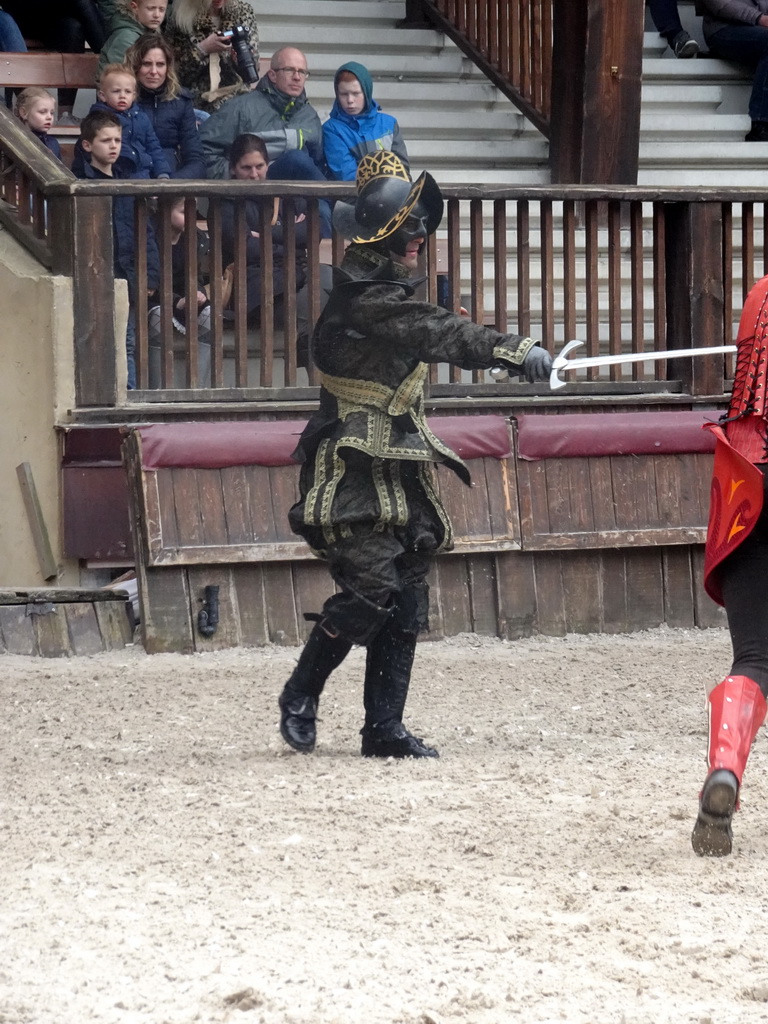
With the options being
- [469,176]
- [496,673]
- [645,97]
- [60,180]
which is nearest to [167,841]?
[496,673]

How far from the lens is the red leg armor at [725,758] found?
364 cm

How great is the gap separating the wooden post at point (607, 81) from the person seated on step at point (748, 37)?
5.23ft

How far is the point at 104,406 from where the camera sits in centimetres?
723

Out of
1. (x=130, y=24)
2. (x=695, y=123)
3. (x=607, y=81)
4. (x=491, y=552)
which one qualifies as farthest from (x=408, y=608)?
(x=695, y=123)

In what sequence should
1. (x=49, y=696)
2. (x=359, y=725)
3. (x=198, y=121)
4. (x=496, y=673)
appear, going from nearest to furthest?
(x=359, y=725) < (x=49, y=696) < (x=496, y=673) < (x=198, y=121)

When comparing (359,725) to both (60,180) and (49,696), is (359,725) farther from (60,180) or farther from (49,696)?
(60,180)

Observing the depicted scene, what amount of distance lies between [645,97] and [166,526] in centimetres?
602

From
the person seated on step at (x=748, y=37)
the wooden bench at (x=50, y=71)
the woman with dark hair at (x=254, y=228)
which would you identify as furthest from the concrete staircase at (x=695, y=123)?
the wooden bench at (x=50, y=71)

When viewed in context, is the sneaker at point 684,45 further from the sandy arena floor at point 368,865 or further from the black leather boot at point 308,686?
the black leather boot at point 308,686

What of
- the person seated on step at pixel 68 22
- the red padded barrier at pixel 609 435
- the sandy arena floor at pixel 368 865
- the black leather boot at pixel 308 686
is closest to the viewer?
the sandy arena floor at pixel 368 865

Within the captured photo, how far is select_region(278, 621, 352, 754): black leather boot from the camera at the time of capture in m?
4.98

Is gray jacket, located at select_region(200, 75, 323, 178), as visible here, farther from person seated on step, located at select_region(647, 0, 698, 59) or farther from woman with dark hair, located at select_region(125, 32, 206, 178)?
person seated on step, located at select_region(647, 0, 698, 59)

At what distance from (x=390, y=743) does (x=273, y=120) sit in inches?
186

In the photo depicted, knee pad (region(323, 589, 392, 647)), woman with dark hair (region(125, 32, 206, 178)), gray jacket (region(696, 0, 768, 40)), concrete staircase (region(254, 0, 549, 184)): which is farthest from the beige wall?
gray jacket (region(696, 0, 768, 40))
